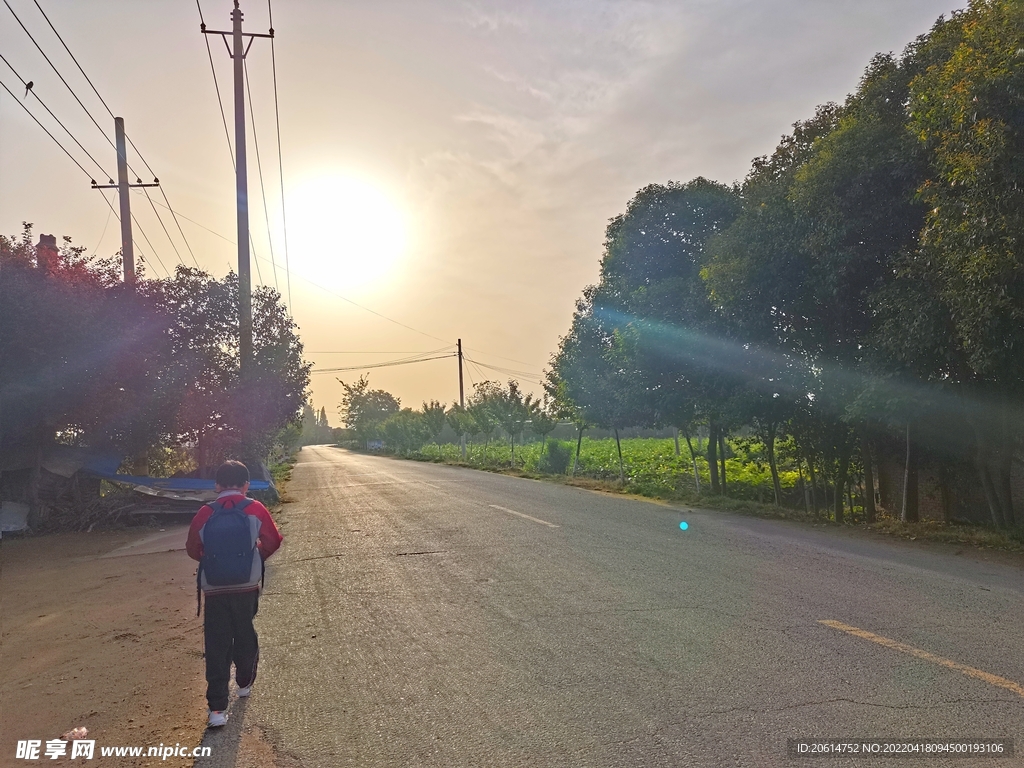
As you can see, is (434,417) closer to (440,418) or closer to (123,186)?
(440,418)

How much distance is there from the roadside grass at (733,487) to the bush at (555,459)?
0.49m

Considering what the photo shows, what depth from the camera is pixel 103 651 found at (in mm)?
6062

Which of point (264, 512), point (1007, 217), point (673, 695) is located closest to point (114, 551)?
point (264, 512)

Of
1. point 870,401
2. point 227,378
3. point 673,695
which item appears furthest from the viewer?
point 227,378

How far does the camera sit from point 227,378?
16.6 m

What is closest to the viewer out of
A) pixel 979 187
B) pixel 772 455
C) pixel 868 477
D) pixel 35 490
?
pixel 979 187

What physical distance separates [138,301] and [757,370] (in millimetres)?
12707

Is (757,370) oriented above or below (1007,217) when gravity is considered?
below

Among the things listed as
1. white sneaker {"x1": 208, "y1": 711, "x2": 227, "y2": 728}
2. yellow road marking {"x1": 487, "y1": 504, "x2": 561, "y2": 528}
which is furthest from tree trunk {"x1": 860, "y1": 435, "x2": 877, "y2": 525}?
white sneaker {"x1": 208, "y1": 711, "x2": 227, "y2": 728}

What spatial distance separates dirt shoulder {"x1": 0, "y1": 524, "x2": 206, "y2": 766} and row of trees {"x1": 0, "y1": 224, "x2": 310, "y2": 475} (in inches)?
119

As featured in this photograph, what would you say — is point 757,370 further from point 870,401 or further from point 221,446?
point 221,446

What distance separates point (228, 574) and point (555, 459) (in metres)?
27.7

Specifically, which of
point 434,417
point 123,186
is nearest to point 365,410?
point 434,417

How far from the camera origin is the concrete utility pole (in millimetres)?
16094
